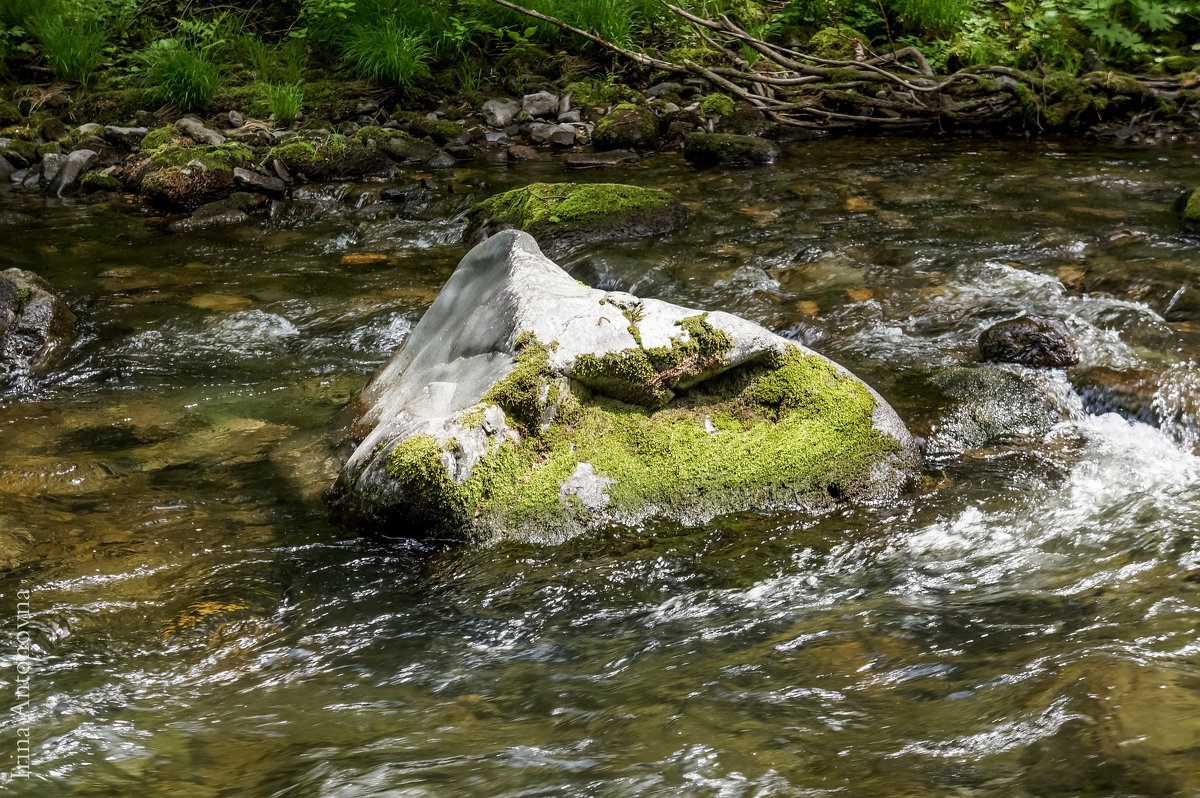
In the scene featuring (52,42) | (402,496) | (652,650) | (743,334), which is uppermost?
(52,42)

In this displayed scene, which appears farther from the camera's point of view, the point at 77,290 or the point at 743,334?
the point at 77,290

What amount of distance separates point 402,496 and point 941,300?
12.3ft

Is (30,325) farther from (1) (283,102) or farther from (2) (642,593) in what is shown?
(1) (283,102)

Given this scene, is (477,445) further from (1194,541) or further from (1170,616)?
(1194,541)

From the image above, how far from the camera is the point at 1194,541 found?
310 centimetres

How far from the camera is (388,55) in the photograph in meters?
11.2

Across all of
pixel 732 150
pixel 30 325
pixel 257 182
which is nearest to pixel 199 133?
pixel 257 182

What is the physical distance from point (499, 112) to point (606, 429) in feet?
26.8

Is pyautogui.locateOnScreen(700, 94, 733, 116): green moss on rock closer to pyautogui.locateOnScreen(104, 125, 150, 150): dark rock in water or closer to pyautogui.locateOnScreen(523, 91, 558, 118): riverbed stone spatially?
pyautogui.locateOnScreen(523, 91, 558, 118): riverbed stone

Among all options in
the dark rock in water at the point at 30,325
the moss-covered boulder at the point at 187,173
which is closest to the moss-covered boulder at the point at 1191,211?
the dark rock in water at the point at 30,325

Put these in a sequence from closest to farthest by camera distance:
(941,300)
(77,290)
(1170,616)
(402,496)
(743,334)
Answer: (1170,616) → (402,496) → (743,334) → (941,300) → (77,290)

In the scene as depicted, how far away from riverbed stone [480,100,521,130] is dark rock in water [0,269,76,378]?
6.07 meters

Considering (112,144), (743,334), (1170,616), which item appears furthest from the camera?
(112,144)

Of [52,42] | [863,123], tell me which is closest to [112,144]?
[52,42]
